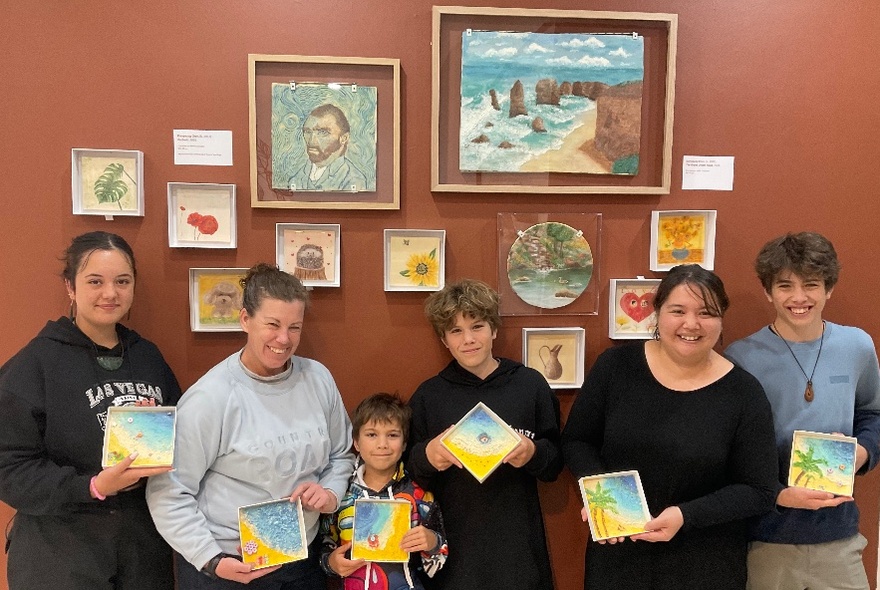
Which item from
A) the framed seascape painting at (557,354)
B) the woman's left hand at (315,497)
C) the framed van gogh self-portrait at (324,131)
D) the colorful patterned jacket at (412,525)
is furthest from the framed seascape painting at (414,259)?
the woman's left hand at (315,497)

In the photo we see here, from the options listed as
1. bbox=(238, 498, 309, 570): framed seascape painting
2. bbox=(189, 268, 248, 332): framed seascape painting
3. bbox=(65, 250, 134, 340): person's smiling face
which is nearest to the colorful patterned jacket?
bbox=(238, 498, 309, 570): framed seascape painting

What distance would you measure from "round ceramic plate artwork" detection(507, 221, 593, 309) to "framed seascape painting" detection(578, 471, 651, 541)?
2.73 ft

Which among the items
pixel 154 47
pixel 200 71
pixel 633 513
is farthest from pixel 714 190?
pixel 154 47

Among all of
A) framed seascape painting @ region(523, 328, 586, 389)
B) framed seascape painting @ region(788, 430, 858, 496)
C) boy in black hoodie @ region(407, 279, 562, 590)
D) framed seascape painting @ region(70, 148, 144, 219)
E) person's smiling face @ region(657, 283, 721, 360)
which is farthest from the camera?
framed seascape painting @ region(523, 328, 586, 389)

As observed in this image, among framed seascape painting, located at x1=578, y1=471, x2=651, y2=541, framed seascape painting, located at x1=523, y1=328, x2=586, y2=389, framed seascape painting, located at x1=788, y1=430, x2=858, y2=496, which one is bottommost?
framed seascape painting, located at x1=578, y1=471, x2=651, y2=541

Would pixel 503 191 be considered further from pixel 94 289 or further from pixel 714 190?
pixel 94 289

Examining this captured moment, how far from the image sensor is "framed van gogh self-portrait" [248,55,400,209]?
7.84 feet

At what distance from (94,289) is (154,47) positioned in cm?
106

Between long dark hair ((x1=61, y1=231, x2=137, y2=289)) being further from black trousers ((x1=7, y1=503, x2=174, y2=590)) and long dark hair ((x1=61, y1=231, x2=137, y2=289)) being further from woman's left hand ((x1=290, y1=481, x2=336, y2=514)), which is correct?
woman's left hand ((x1=290, y1=481, x2=336, y2=514))

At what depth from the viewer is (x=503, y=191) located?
248cm

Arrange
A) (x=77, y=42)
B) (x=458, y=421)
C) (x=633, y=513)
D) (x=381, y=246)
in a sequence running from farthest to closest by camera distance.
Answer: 1. (x=381, y=246)
2. (x=77, y=42)
3. (x=458, y=421)
4. (x=633, y=513)

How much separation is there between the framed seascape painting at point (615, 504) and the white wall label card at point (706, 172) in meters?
1.36

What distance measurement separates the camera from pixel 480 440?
2.03 m

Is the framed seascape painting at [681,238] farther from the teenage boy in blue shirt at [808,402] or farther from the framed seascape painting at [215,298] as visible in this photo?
the framed seascape painting at [215,298]
